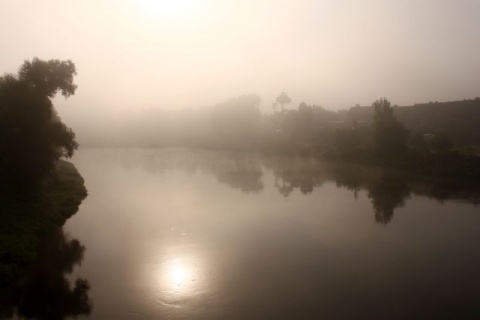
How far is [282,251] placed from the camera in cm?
1931

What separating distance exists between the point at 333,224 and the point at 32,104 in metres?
21.6

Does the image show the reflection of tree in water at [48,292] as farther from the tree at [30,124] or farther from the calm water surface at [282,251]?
the tree at [30,124]

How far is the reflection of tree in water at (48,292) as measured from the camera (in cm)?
1359

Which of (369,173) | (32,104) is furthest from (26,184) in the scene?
(369,173)

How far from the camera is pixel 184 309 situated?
1355cm

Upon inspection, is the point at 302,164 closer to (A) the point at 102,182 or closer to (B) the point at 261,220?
(A) the point at 102,182

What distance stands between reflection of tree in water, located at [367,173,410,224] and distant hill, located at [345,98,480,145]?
609 inches

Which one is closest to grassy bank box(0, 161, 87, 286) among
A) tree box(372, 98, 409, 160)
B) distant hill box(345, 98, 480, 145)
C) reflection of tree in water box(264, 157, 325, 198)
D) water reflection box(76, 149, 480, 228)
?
water reflection box(76, 149, 480, 228)

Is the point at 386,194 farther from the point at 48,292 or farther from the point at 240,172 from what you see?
the point at 48,292

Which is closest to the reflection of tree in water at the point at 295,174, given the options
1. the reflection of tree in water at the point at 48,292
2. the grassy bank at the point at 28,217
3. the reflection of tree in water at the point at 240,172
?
the reflection of tree in water at the point at 240,172

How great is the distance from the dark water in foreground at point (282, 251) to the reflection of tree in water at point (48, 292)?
1.64 feet

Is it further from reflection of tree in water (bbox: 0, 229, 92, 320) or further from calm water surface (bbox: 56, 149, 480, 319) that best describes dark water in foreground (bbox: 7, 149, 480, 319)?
reflection of tree in water (bbox: 0, 229, 92, 320)

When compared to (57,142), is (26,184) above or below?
below

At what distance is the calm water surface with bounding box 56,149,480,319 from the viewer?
13914 millimetres
